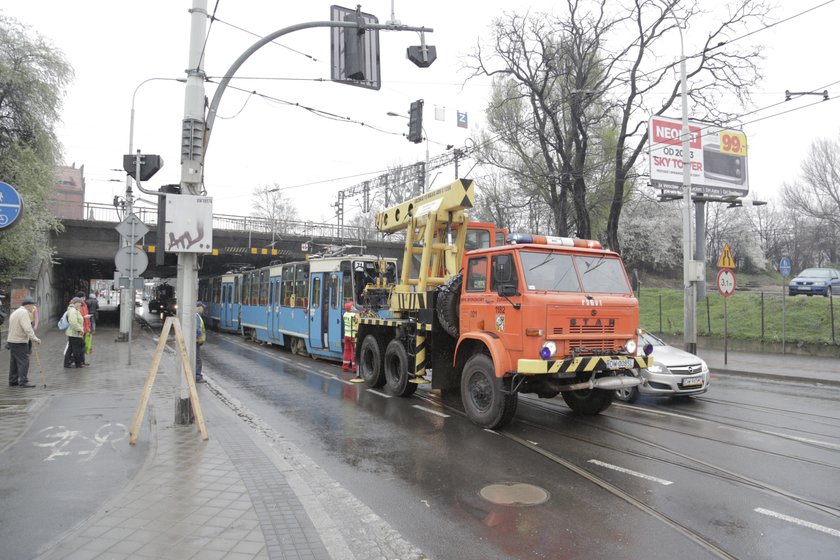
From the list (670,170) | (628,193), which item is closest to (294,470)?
(670,170)

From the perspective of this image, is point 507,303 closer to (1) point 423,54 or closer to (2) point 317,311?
(1) point 423,54

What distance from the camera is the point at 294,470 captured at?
5973mm

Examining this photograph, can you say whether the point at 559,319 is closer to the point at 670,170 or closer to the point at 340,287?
the point at 340,287

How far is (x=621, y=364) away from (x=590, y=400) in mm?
1438

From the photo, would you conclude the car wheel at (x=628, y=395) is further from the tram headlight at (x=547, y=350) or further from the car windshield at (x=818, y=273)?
the car windshield at (x=818, y=273)

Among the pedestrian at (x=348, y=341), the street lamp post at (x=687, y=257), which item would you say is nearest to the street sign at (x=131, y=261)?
the pedestrian at (x=348, y=341)

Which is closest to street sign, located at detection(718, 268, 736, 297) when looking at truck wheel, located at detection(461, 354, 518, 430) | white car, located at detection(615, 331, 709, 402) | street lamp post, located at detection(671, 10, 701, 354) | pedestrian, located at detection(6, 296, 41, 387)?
street lamp post, located at detection(671, 10, 701, 354)

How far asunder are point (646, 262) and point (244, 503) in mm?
48712

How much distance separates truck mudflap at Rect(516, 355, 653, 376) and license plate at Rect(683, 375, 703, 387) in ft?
8.91

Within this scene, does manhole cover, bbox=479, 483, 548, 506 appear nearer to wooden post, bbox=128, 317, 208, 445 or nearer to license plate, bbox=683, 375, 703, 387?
wooden post, bbox=128, 317, 208, 445

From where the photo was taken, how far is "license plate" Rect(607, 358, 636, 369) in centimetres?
790

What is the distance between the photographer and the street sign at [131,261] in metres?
14.2

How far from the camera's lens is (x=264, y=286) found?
22.7 metres

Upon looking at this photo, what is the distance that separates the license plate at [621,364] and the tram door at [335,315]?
9.22 meters
